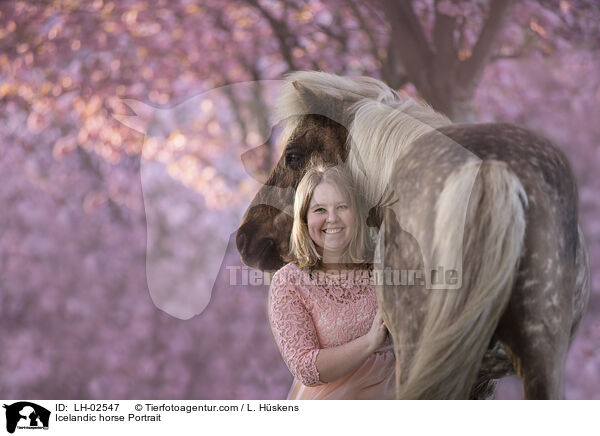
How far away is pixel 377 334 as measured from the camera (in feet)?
2.91

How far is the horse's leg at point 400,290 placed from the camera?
30.3 inches

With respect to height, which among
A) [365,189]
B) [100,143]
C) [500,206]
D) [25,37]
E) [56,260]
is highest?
[500,206]

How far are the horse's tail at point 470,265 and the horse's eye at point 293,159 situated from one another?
33cm

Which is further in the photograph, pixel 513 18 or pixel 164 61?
pixel 164 61

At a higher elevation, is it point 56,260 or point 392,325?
point 392,325

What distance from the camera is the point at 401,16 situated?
1416 mm

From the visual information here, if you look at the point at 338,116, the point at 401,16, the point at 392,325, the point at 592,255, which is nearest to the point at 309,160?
the point at 338,116

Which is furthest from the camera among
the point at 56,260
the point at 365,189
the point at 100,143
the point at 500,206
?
the point at 56,260

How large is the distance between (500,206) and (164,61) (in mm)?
1183

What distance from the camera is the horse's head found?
971 millimetres

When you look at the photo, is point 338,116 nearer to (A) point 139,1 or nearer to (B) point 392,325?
(B) point 392,325
